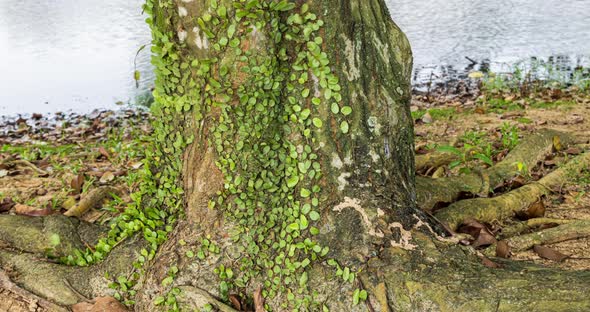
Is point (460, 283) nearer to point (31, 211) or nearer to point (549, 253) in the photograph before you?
point (549, 253)

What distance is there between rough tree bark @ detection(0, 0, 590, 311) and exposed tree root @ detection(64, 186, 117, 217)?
1295 mm

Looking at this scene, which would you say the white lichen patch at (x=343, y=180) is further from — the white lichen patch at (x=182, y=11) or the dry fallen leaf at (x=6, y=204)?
the dry fallen leaf at (x=6, y=204)

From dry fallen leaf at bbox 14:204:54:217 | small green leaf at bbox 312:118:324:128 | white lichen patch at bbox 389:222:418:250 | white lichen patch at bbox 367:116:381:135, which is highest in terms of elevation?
small green leaf at bbox 312:118:324:128

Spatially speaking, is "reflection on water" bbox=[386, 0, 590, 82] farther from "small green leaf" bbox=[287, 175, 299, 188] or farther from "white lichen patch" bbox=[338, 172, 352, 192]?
"small green leaf" bbox=[287, 175, 299, 188]

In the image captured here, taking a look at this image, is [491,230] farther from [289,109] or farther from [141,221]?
[141,221]

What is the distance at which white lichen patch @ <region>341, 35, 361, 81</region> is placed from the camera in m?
2.50

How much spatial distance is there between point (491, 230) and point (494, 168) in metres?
0.87

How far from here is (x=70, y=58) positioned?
1272 cm

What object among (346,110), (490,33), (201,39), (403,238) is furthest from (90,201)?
(490,33)

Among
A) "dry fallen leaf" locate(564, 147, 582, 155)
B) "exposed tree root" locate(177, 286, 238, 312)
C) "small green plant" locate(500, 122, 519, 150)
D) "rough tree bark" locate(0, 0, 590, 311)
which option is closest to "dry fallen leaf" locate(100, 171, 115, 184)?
"rough tree bark" locate(0, 0, 590, 311)

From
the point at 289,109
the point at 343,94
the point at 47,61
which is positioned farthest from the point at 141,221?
the point at 47,61

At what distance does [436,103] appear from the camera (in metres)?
8.34

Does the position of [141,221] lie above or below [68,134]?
above

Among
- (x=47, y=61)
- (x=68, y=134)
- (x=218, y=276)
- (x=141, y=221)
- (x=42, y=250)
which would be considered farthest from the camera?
(x=47, y=61)
